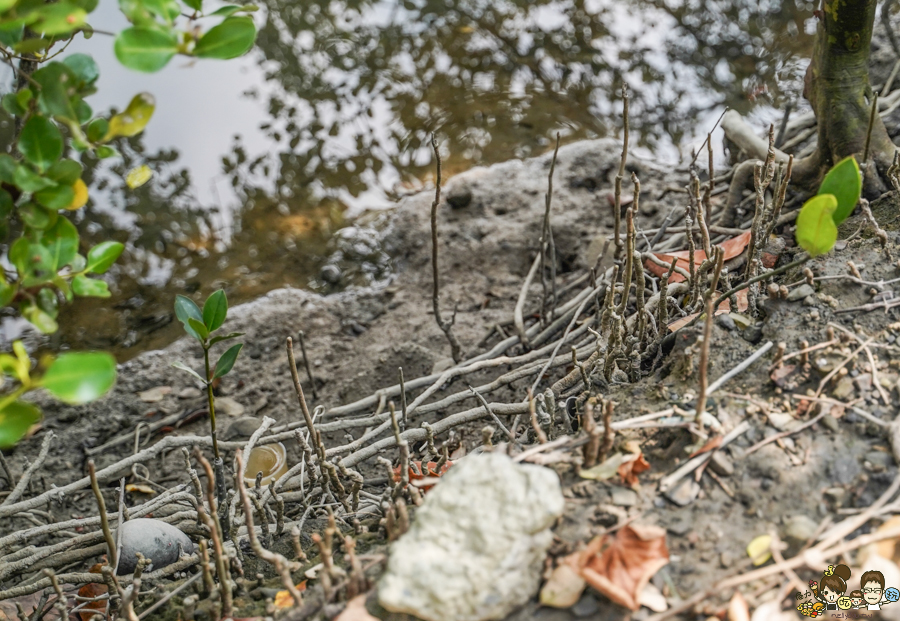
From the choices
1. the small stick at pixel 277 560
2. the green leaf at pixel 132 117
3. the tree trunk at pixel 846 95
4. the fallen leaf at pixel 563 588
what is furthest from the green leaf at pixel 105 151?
the tree trunk at pixel 846 95

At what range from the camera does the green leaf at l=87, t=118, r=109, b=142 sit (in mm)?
1083

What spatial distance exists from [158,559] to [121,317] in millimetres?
2283

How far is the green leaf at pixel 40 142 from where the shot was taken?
3.41 ft

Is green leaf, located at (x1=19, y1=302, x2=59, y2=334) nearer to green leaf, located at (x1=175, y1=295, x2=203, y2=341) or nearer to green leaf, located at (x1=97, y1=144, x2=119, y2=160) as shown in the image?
green leaf, located at (x1=97, y1=144, x2=119, y2=160)

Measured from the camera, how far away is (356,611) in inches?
44.5

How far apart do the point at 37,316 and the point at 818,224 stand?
1477 millimetres

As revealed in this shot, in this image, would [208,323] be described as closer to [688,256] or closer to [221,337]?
[221,337]

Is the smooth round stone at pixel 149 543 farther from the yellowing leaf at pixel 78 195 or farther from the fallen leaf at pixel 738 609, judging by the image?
the fallen leaf at pixel 738 609

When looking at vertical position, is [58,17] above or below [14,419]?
above

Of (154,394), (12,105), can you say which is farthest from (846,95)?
(154,394)

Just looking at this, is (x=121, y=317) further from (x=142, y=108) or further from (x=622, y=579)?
(x=622, y=579)

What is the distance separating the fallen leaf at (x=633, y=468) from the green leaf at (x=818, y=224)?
58 cm

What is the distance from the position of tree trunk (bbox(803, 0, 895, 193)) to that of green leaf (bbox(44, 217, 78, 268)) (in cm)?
203

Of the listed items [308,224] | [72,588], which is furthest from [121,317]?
[72,588]
